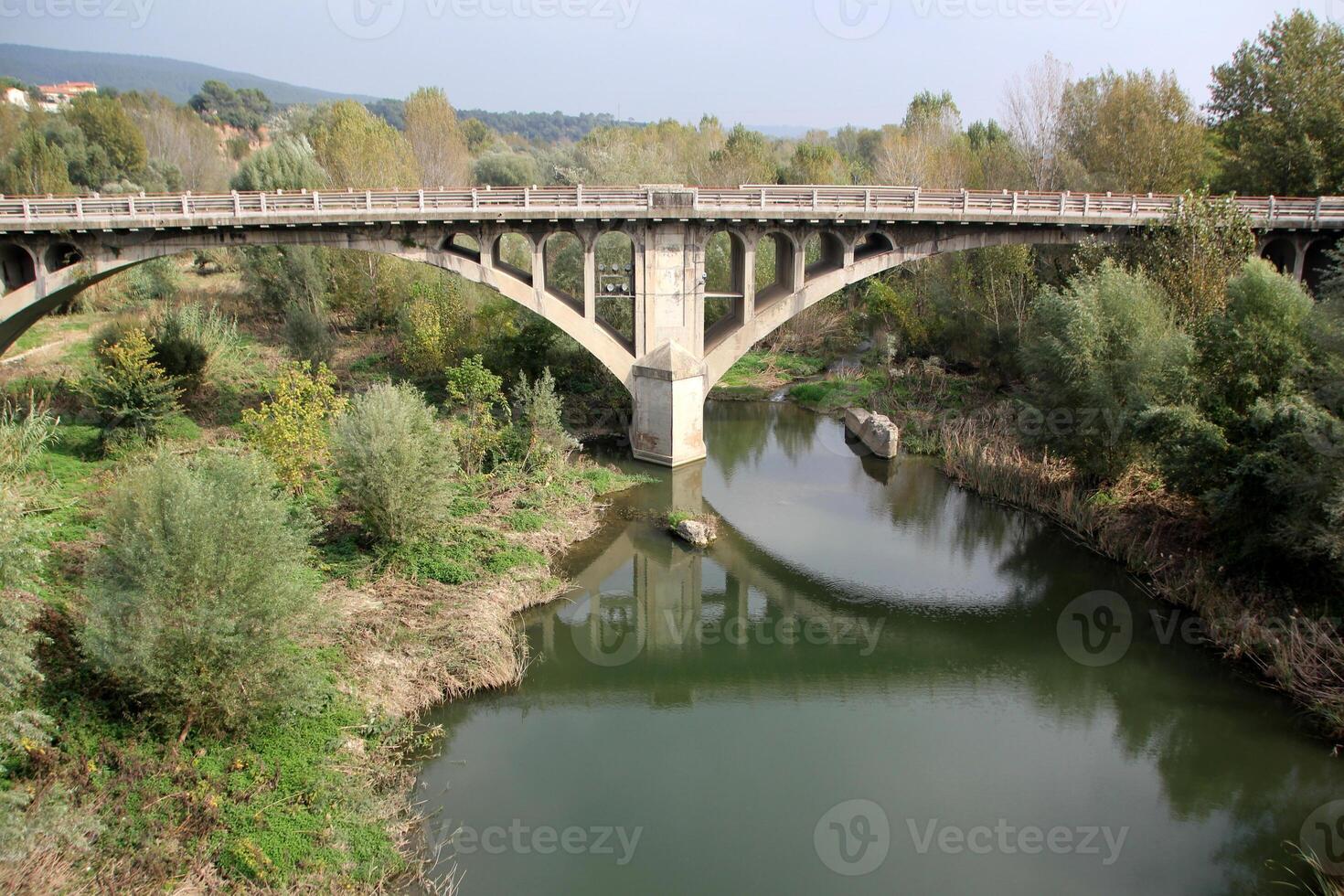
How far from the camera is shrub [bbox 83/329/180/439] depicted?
72.4 feet

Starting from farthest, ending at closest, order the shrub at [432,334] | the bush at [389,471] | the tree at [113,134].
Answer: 1. the tree at [113,134]
2. the shrub at [432,334]
3. the bush at [389,471]

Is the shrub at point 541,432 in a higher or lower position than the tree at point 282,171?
lower

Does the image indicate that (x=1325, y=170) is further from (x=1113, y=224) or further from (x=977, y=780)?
(x=977, y=780)

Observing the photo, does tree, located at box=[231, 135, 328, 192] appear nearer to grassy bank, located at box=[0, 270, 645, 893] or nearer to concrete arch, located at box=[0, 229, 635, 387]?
concrete arch, located at box=[0, 229, 635, 387]

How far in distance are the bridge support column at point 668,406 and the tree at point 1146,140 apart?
1805 cm

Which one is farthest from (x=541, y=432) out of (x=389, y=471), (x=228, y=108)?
(x=228, y=108)

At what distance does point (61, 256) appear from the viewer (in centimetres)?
2312

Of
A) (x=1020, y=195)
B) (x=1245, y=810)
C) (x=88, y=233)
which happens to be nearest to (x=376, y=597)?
(x=88, y=233)

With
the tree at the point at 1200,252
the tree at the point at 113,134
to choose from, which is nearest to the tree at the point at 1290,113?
the tree at the point at 1200,252

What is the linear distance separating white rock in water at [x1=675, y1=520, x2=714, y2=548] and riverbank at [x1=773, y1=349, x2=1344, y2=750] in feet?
25.1

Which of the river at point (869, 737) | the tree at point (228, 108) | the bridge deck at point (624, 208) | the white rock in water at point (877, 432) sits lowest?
the river at point (869, 737)

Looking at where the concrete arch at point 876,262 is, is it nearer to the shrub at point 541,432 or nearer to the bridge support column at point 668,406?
the bridge support column at point 668,406

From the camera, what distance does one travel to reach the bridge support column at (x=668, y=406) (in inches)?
1039

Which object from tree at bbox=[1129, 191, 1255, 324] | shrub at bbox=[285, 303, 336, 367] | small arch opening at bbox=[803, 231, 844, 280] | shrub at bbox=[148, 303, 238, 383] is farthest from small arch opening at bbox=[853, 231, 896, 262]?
shrub at bbox=[148, 303, 238, 383]
